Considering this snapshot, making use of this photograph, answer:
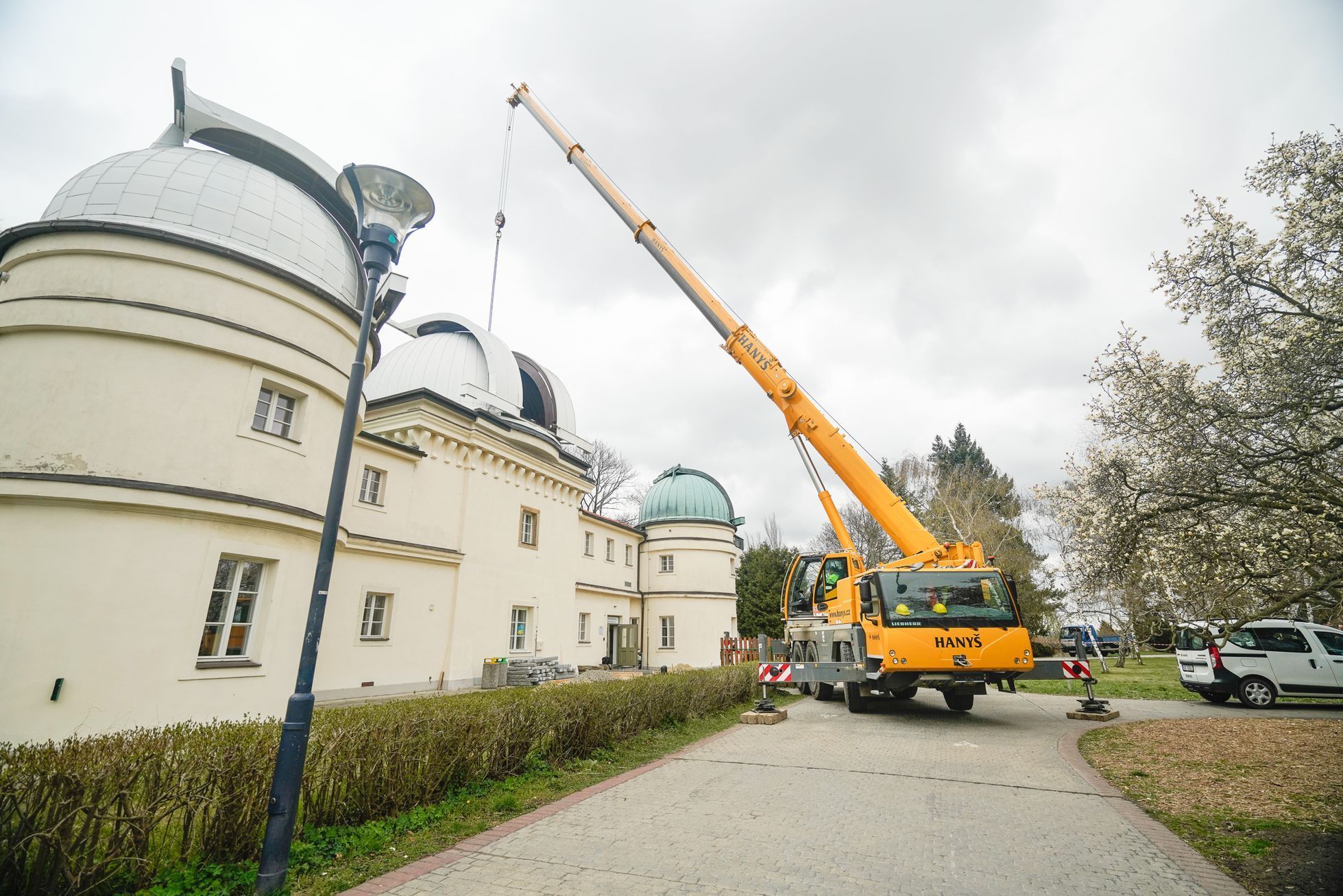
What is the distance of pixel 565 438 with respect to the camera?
22.7m

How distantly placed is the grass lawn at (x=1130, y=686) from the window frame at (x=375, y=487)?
18.0 meters

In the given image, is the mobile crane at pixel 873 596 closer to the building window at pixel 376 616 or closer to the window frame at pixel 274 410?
the window frame at pixel 274 410

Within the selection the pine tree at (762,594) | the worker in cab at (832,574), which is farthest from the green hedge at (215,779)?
the pine tree at (762,594)

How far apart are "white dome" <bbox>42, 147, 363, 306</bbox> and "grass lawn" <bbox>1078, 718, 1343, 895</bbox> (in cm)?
1375

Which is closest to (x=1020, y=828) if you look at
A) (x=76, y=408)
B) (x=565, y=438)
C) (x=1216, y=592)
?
(x=1216, y=592)

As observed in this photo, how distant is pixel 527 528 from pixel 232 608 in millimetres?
11290

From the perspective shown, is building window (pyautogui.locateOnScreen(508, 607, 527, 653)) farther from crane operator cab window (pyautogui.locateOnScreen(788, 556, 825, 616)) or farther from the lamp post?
the lamp post

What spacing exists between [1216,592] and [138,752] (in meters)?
14.1

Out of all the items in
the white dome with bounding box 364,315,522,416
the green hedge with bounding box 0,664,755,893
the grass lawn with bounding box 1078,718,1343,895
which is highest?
the white dome with bounding box 364,315,522,416

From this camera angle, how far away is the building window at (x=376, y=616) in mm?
14625

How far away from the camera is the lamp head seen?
466 cm

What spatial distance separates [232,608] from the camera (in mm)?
9156

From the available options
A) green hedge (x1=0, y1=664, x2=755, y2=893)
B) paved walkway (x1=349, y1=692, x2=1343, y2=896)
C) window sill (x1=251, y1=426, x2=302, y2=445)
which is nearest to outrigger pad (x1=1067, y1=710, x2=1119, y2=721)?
paved walkway (x1=349, y1=692, x2=1343, y2=896)

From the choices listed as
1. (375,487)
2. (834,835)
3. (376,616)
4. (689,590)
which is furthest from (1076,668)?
(689,590)
